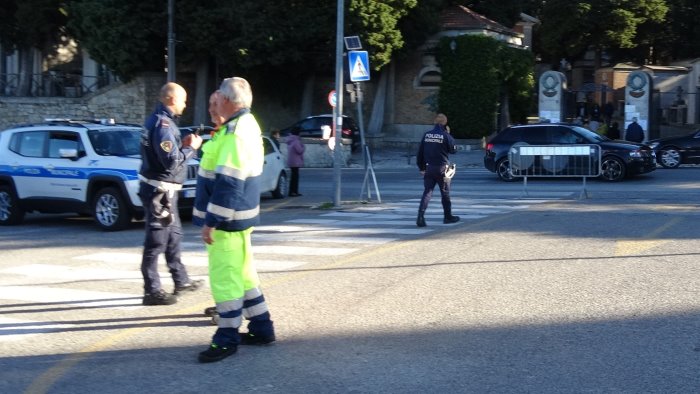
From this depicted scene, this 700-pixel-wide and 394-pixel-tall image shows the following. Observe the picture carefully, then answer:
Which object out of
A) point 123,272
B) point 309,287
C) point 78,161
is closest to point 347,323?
point 309,287

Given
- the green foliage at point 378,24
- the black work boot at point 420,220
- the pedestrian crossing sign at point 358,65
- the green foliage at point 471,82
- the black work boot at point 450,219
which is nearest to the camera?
the black work boot at point 420,220

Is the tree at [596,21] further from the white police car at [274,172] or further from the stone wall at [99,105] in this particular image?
the white police car at [274,172]

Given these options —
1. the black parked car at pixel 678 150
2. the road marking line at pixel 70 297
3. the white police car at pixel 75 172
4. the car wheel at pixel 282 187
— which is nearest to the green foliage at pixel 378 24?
the black parked car at pixel 678 150

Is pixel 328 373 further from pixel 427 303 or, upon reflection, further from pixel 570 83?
pixel 570 83

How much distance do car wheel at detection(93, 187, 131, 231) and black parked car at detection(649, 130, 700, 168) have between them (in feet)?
61.6

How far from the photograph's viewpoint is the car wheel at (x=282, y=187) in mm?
21094

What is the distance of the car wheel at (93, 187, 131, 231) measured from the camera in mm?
15102

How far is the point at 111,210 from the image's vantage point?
1520cm

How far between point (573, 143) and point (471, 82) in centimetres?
1567

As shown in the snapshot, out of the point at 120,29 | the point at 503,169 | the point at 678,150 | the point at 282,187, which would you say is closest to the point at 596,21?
the point at 678,150

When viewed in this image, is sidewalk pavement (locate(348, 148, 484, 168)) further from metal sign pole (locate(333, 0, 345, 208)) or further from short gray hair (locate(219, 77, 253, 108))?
short gray hair (locate(219, 77, 253, 108))

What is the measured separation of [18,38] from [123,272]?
36842 millimetres

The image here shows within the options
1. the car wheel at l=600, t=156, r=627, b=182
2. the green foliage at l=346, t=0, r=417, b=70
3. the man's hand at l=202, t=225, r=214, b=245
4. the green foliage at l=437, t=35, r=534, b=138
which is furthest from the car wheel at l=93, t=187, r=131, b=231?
the green foliage at l=437, t=35, r=534, b=138

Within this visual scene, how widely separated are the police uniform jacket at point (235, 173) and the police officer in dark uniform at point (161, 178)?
5.38 feet
